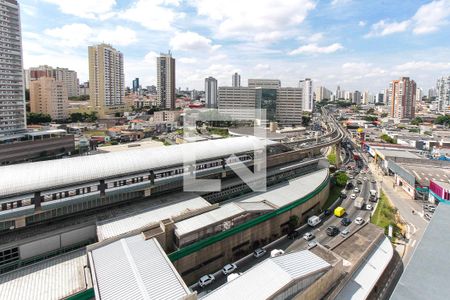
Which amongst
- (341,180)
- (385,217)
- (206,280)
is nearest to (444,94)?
(341,180)

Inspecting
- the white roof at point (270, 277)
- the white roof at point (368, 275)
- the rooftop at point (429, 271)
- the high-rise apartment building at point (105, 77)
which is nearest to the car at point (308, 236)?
the white roof at point (368, 275)

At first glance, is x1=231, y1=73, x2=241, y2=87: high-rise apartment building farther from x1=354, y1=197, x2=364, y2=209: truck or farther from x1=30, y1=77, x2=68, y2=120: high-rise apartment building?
x1=354, y1=197, x2=364, y2=209: truck

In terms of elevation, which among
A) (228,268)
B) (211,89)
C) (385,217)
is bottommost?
(228,268)

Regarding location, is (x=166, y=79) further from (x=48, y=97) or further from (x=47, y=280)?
(x=47, y=280)

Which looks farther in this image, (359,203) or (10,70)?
(10,70)

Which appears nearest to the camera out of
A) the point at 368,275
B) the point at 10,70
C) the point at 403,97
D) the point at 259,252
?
the point at 368,275

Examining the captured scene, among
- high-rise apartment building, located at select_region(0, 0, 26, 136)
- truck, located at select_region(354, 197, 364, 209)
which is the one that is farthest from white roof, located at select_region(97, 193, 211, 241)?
high-rise apartment building, located at select_region(0, 0, 26, 136)
